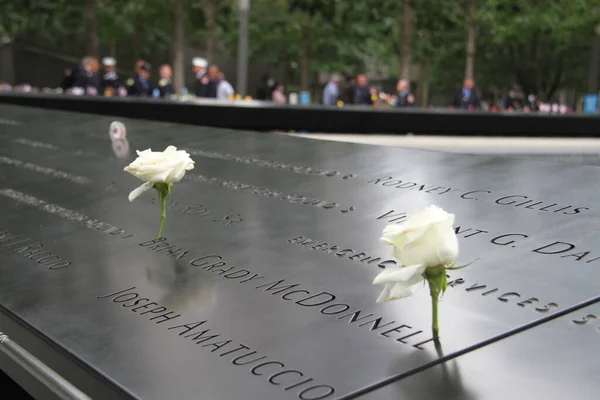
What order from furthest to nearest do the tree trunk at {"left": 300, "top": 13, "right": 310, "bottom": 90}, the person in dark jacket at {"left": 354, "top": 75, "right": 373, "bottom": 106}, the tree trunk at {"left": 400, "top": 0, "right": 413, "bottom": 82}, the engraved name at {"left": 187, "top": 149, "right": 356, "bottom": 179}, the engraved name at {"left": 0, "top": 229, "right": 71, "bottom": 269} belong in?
the tree trunk at {"left": 300, "top": 13, "right": 310, "bottom": 90}, the tree trunk at {"left": 400, "top": 0, "right": 413, "bottom": 82}, the person in dark jacket at {"left": 354, "top": 75, "right": 373, "bottom": 106}, the engraved name at {"left": 187, "top": 149, "right": 356, "bottom": 179}, the engraved name at {"left": 0, "top": 229, "right": 71, "bottom": 269}

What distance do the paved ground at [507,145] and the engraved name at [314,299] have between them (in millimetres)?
6393

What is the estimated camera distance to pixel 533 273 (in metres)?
2.06

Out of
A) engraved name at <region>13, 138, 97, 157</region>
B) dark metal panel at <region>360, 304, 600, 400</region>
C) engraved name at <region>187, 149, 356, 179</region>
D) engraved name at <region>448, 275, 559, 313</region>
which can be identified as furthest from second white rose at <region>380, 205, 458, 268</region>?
engraved name at <region>13, 138, 97, 157</region>

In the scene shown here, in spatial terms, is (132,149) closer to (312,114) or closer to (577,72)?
(312,114)

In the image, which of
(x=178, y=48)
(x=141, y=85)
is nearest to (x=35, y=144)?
(x=141, y=85)

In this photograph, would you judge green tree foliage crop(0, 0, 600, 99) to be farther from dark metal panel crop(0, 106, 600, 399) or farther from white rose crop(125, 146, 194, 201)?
white rose crop(125, 146, 194, 201)

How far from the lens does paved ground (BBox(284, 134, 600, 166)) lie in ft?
28.9

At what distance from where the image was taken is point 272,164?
3893 millimetres

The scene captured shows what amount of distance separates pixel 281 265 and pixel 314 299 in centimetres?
31

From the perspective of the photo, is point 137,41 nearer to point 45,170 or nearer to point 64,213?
point 45,170

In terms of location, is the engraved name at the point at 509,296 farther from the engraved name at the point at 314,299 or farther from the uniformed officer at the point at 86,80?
the uniformed officer at the point at 86,80

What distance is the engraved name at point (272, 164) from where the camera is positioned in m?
3.55

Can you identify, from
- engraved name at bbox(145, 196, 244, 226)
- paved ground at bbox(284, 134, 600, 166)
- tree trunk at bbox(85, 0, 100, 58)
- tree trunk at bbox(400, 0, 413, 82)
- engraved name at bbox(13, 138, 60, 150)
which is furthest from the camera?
tree trunk at bbox(85, 0, 100, 58)

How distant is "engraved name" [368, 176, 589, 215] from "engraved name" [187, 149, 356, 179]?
0.86ft
